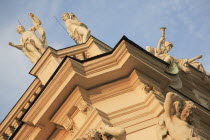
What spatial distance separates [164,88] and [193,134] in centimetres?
228

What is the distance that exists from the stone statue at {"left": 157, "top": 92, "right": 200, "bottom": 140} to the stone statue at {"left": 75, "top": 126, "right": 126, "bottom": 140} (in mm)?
890

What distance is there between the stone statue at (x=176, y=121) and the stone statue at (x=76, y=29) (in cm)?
493

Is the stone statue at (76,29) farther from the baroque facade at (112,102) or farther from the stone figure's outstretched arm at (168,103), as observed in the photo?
the stone figure's outstretched arm at (168,103)

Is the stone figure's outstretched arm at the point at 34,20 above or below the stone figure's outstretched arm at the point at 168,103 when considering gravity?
above

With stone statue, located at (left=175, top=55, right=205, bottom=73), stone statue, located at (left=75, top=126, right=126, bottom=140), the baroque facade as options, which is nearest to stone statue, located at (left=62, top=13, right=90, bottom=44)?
the baroque facade

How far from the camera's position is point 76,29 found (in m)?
18.2

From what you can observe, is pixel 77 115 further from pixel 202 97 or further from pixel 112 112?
pixel 202 97

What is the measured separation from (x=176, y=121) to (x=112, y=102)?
1890 millimetres

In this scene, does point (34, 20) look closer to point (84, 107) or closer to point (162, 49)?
point (162, 49)

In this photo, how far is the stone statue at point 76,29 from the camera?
1780cm

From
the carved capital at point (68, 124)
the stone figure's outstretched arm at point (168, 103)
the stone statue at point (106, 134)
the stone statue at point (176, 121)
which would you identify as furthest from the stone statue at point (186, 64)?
the stone statue at point (106, 134)

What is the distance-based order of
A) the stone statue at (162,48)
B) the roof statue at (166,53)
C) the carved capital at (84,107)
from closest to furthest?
the carved capital at (84,107)
the roof statue at (166,53)
the stone statue at (162,48)

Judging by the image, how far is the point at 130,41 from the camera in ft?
48.5

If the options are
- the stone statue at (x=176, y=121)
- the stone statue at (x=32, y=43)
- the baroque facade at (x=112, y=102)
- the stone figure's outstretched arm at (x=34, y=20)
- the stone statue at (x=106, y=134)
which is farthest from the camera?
the stone figure's outstretched arm at (x=34, y=20)
